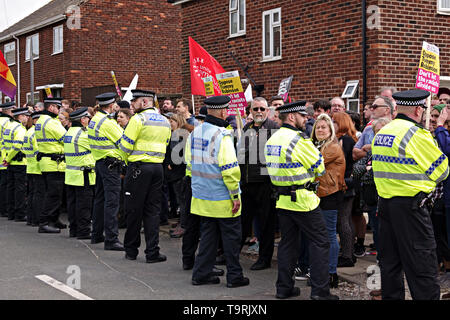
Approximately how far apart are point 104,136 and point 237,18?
833 centimetres

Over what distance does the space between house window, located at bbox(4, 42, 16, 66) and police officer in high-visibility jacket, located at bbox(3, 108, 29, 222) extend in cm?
2084

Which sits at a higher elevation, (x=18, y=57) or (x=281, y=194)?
(x=18, y=57)

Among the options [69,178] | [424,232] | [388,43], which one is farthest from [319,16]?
[424,232]

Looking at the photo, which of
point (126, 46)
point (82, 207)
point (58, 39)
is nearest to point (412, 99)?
point (82, 207)

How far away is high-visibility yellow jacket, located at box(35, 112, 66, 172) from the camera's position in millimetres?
10500

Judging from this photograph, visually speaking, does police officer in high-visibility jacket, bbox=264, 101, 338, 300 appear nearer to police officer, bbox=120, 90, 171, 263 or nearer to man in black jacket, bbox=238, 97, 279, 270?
man in black jacket, bbox=238, 97, 279, 270

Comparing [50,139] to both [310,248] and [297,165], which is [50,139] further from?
[310,248]

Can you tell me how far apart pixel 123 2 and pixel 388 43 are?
16575mm

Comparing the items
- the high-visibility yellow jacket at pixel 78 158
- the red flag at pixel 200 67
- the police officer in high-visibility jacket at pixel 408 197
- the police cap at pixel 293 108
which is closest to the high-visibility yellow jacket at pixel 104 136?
the high-visibility yellow jacket at pixel 78 158

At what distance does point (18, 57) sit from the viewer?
30781 millimetres

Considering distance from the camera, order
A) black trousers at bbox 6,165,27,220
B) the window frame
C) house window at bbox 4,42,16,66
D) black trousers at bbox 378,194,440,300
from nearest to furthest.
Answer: black trousers at bbox 378,194,440,300, black trousers at bbox 6,165,27,220, the window frame, house window at bbox 4,42,16,66

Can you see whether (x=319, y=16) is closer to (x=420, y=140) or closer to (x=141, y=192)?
(x=141, y=192)

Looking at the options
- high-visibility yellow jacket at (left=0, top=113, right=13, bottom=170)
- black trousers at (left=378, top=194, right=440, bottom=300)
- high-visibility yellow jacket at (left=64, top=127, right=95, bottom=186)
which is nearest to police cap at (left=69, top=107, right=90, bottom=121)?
high-visibility yellow jacket at (left=64, top=127, right=95, bottom=186)

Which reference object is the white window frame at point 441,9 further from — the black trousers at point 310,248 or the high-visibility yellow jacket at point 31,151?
the high-visibility yellow jacket at point 31,151
